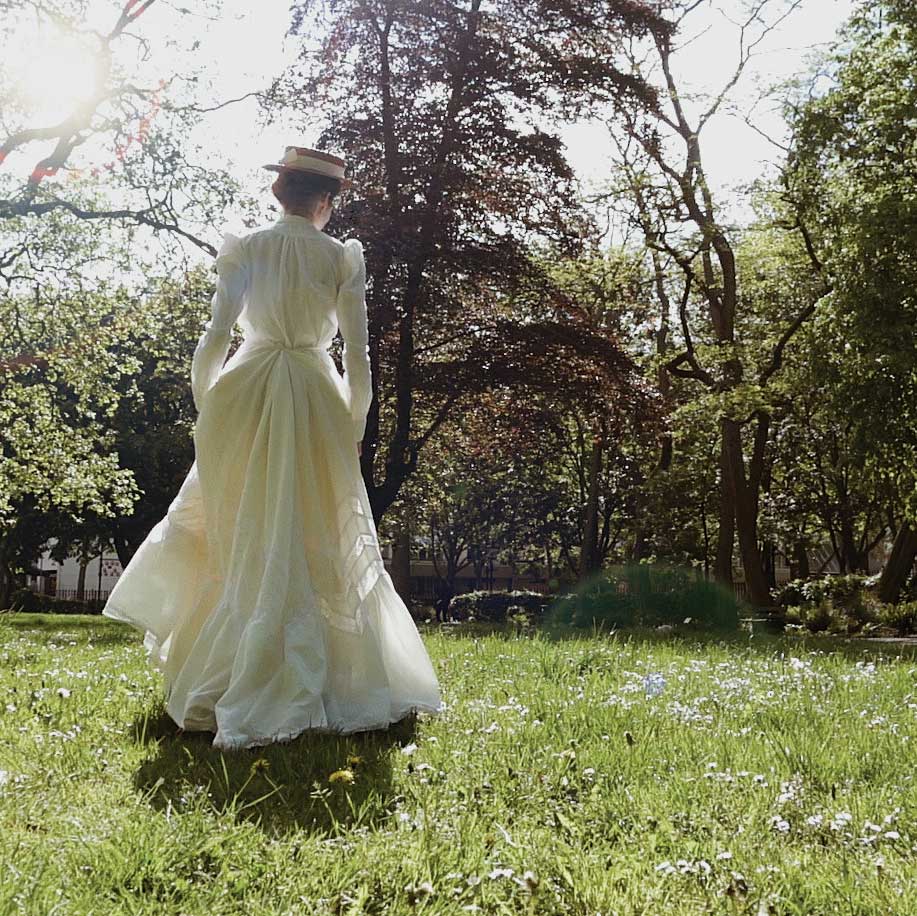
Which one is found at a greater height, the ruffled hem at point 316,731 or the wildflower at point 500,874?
the ruffled hem at point 316,731

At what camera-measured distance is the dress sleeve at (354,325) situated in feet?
16.9

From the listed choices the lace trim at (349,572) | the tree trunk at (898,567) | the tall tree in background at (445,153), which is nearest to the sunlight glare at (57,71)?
the tall tree in background at (445,153)

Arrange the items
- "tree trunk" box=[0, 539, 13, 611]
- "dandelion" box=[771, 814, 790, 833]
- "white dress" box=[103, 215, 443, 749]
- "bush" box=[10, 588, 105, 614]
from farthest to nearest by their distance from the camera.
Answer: "bush" box=[10, 588, 105, 614]
"tree trunk" box=[0, 539, 13, 611]
"white dress" box=[103, 215, 443, 749]
"dandelion" box=[771, 814, 790, 833]

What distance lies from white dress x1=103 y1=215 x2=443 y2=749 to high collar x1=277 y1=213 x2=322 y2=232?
0.01m

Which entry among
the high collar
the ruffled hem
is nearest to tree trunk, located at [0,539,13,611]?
the high collar

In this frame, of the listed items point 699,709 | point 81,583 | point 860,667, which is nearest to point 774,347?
point 860,667

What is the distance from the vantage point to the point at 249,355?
5.15 metres

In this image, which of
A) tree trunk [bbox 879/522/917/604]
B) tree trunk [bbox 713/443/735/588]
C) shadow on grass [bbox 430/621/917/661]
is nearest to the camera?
shadow on grass [bbox 430/621/917/661]

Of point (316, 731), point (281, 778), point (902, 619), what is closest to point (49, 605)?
point (902, 619)

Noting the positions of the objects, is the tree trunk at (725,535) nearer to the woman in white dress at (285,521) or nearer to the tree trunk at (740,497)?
Answer: the tree trunk at (740,497)

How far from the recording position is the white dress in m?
4.55

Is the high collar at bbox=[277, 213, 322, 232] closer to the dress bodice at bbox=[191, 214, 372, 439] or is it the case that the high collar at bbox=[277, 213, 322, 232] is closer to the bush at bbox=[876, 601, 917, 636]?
the dress bodice at bbox=[191, 214, 372, 439]

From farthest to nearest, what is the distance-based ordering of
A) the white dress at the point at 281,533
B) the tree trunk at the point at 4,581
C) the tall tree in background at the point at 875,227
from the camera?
the tree trunk at the point at 4,581
the tall tree in background at the point at 875,227
the white dress at the point at 281,533

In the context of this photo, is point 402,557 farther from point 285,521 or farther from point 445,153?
point 285,521
